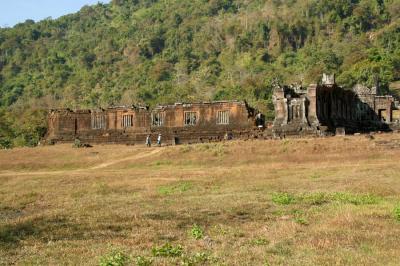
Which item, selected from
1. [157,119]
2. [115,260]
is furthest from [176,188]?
[157,119]

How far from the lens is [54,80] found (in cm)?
14200

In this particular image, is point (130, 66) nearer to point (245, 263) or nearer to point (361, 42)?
point (361, 42)

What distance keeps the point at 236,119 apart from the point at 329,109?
27.5ft

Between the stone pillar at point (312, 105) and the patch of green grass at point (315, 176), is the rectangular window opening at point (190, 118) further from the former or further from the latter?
the patch of green grass at point (315, 176)

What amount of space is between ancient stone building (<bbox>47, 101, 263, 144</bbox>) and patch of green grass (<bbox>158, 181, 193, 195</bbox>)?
25.9 metres

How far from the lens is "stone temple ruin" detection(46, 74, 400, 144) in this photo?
1976 inches

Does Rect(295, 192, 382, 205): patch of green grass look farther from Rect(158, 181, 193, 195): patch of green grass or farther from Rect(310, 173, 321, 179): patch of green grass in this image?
Rect(310, 173, 321, 179): patch of green grass

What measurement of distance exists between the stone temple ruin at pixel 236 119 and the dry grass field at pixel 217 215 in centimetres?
1468

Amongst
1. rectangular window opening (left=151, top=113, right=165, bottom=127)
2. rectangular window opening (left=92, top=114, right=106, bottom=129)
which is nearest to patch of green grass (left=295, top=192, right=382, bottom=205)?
rectangular window opening (left=151, top=113, right=165, bottom=127)

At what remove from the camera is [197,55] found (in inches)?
5482

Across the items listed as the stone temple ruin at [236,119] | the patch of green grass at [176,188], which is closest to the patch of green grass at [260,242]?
the patch of green grass at [176,188]

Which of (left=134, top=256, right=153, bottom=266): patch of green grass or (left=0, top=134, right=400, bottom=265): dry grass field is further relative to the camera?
(left=0, top=134, right=400, bottom=265): dry grass field

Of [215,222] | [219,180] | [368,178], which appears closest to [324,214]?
[215,222]

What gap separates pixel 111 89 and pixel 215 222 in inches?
4656
